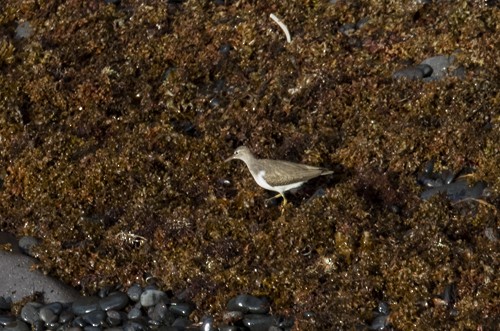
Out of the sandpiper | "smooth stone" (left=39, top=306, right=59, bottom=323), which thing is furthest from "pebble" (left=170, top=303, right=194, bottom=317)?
the sandpiper

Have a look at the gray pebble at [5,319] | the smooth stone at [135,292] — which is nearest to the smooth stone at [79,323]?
the smooth stone at [135,292]

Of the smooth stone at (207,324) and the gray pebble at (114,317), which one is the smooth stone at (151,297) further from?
the smooth stone at (207,324)

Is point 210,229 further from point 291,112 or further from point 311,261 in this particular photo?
point 291,112

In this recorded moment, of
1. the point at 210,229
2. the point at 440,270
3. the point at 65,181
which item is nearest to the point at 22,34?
the point at 65,181

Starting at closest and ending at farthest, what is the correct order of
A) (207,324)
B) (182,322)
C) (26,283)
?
(207,324), (182,322), (26,283)

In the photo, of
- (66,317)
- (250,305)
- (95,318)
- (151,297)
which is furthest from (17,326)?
(250,305)

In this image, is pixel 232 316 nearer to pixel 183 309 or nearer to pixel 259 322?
pixel 259 322
